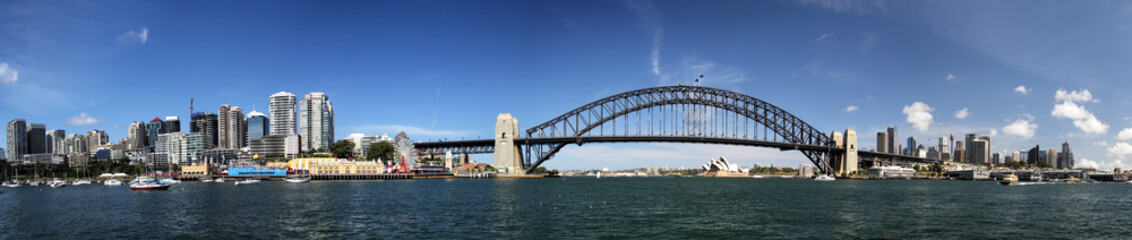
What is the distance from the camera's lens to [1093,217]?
3331 centimetres

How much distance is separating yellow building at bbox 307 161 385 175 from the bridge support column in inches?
1270

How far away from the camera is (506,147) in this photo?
→ 11831 cm

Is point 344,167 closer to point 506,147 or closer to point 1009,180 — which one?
point 506,147

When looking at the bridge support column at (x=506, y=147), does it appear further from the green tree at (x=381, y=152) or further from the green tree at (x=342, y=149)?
the green tree at (x=342, y=149)

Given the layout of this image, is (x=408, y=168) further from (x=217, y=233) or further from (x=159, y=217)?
(x=217, y=233)

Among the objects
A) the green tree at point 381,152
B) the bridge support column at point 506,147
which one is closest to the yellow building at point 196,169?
the green tree at point 381,152

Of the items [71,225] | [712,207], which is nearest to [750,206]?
[712,207]

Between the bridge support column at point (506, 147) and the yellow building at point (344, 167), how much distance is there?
32250 mm

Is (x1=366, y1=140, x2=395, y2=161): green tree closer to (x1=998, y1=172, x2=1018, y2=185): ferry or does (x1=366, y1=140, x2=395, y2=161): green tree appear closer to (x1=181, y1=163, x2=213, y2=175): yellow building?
(x1=181, y1=163, x2=213, y2=175): yellow building

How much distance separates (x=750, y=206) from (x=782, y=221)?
9.99 m

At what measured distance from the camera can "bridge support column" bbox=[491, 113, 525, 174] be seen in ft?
388

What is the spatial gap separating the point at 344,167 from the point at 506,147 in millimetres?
38216

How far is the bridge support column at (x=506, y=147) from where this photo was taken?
388 ft

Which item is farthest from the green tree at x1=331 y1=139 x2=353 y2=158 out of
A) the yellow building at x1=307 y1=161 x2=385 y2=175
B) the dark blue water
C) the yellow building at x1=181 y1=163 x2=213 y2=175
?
the dark blue water
